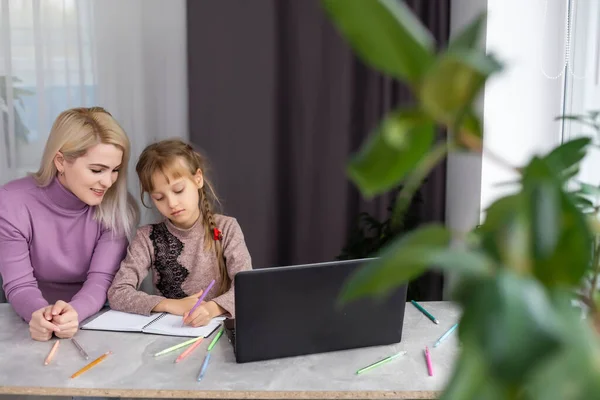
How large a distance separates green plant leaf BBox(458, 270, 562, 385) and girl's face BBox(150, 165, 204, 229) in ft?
5.84

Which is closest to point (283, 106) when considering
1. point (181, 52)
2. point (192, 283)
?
point (181, 52)

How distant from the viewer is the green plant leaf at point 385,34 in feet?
0.86

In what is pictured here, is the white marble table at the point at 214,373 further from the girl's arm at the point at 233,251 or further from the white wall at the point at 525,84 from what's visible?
the white wall at the point at 525,84

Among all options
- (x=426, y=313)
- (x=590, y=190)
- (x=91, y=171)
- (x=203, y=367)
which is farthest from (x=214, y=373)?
(x=590, y=190)

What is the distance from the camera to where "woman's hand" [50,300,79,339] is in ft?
5.15

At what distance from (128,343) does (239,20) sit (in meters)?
1.60

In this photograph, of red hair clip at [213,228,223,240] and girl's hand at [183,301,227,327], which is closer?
girl's hand at [183,301,227,327]

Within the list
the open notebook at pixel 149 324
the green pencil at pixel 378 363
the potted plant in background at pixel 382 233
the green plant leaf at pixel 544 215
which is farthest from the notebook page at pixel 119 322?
the green plant leaf at pixel 544 215

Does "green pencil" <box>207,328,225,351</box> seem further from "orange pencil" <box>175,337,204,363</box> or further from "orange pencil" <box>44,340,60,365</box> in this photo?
"orange pencil" <box>44,340,60,365</box>

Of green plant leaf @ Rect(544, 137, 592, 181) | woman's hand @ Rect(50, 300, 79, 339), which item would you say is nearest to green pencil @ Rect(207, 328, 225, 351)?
woman's hand @ Rect(50, 300, 79, 339)

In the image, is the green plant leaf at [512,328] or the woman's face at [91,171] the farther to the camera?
the woman's face at [91,171]

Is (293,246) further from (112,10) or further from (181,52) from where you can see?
(112,10)

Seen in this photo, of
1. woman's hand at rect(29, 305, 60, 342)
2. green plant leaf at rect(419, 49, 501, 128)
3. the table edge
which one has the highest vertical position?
green plant leaf at rect(419, 49, 501, 128)

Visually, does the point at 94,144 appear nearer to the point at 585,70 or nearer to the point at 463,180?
the point at 463,180
